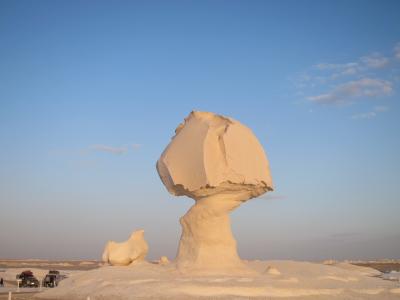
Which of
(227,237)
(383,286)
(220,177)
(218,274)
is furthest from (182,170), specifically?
(383,286)

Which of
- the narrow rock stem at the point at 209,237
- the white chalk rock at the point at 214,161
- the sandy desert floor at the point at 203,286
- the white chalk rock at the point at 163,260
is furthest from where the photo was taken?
the white chalk rock at the point at 163,260

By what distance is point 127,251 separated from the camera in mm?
22969

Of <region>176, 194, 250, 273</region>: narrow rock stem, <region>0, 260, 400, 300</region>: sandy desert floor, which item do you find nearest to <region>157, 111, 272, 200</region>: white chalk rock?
<region>176, 194, 250, 273</region>: narrow rock stem

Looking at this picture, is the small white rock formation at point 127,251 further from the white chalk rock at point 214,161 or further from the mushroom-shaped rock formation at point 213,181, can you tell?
the white chalk rock at point 214,161

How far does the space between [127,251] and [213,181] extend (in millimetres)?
6410

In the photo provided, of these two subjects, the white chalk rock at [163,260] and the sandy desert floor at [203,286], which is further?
the white chalk rock at [163,260]

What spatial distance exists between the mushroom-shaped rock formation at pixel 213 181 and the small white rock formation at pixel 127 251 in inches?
112

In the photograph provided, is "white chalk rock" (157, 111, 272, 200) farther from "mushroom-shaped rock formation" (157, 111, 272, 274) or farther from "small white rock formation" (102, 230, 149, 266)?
"small white rock formation" (102, 230, 149, 266)

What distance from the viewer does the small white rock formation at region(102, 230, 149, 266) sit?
22.9 metres

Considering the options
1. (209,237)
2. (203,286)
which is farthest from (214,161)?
(203,286)

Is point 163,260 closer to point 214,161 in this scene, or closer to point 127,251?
point 127,251

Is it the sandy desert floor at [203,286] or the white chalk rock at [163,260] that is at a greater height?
the white chalk rock at [163,260]

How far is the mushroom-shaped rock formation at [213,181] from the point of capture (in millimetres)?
20039

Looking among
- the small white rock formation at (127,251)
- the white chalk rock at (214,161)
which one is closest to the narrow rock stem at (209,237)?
the white chalk rock at (214,161)
